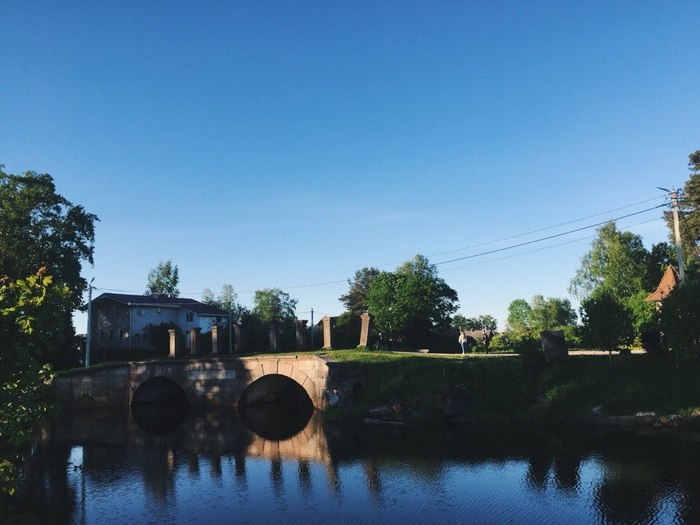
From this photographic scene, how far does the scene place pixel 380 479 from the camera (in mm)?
15695

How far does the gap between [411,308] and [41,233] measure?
105ft

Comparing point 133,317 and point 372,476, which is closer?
point 372,476

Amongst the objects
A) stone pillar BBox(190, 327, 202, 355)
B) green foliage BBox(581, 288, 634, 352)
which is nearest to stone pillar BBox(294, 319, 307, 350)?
stone pillar BBox(190, 327, 202, 355)

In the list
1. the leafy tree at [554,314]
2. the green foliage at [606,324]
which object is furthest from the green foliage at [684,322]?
the leafy tree at [554,314]

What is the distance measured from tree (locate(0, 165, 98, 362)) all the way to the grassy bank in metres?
27.0

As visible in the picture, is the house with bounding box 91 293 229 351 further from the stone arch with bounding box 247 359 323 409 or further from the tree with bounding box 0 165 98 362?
the stone arch with bounding box 247 359 323 409

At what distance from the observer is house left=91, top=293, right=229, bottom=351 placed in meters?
57.5

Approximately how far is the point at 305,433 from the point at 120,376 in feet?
54.1

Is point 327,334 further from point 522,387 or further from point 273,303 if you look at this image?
point 273,303

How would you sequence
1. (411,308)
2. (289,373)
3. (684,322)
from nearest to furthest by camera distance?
(684,322), (289,373), (411,308)

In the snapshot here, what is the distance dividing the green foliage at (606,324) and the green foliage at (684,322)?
5.24 ft

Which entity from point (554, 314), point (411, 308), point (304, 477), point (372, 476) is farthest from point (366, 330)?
point (554, 314)

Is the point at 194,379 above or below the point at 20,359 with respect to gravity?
below

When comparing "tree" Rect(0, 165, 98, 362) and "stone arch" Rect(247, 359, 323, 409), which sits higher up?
"tree" Rect(0, 165, 98, 362)
